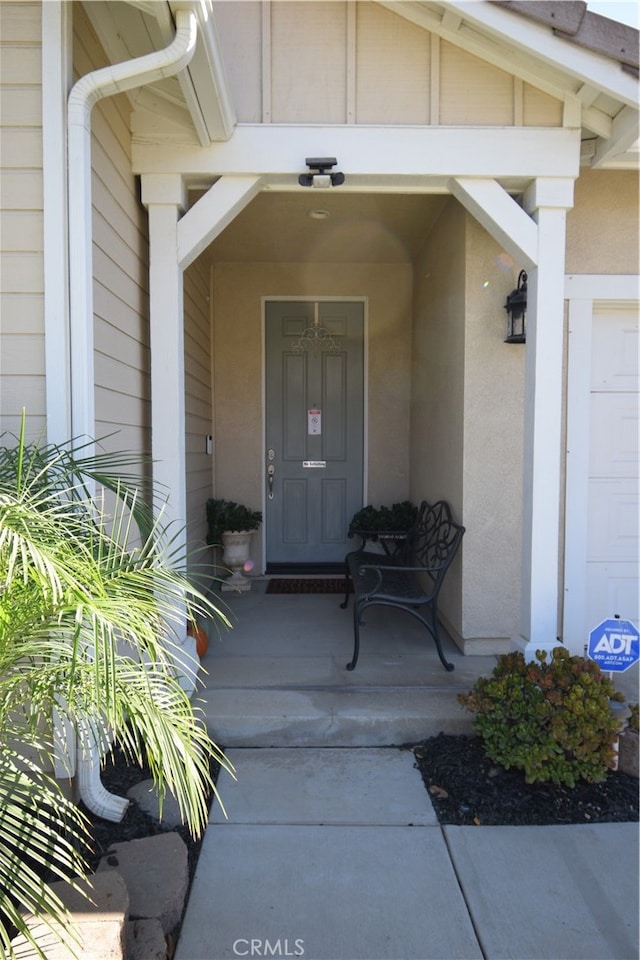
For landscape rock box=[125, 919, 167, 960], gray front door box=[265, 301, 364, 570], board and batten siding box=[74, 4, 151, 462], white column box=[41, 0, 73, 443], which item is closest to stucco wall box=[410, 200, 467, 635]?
gray front door box=[265, 301, 364, 570]

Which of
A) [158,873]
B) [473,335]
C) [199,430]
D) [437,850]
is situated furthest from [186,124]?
[437,850]

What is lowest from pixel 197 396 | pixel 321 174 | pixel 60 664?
pixel 60 664

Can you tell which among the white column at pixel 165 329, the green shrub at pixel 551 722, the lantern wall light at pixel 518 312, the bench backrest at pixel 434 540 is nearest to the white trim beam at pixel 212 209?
the white column at pixel 165 329

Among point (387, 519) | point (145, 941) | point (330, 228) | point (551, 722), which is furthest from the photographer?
point (387, 519)

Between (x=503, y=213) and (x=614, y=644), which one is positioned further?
(x=503, y=213)

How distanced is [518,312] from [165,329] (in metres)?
1.77

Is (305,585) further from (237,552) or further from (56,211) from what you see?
(56,211)

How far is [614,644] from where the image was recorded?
244cm

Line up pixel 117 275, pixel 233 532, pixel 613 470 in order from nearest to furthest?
1. pixel 117 275
2. pixel 613 470
3. pixel 233 532

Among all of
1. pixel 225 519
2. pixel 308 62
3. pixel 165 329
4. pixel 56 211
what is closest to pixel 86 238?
pixel 56 211

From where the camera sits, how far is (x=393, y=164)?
268 cm

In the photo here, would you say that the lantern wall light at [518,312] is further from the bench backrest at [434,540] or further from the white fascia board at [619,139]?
the bench backrest at [434,540]

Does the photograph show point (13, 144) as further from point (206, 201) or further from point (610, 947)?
point (610, 947)

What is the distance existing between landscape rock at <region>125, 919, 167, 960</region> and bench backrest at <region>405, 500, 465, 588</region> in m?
1.99
